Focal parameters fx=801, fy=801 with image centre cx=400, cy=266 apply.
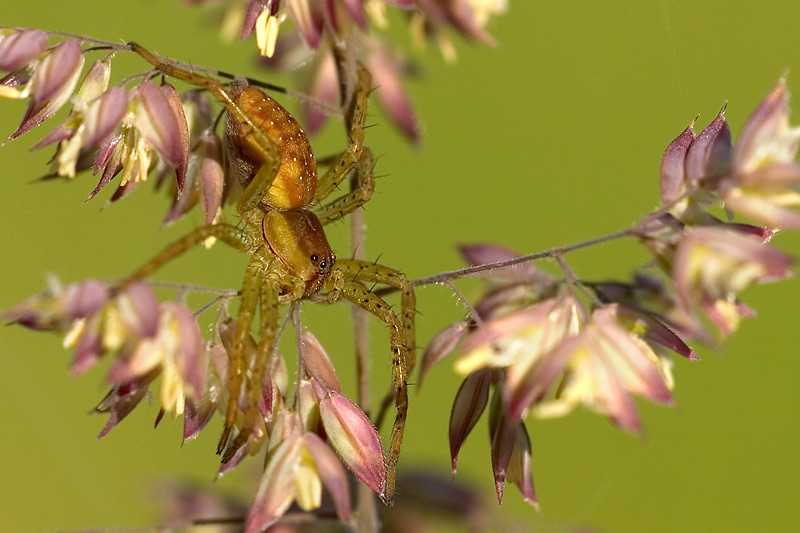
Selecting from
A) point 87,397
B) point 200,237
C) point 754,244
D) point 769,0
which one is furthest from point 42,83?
point 769,0

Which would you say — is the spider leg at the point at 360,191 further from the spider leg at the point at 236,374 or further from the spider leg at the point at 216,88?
the spider leg at the point at 236,374

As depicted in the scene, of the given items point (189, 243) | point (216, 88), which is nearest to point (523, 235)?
point (216, 88)

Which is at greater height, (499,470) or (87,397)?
(87,397)

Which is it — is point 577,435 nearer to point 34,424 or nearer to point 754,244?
point 34,424

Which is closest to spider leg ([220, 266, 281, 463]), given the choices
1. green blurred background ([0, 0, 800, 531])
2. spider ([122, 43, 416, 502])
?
spider ([122, 43, 416, 502])

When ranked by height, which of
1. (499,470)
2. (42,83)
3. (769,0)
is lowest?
(499,470)

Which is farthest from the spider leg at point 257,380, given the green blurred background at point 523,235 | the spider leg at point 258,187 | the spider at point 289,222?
the green blurred background at point 523,235
